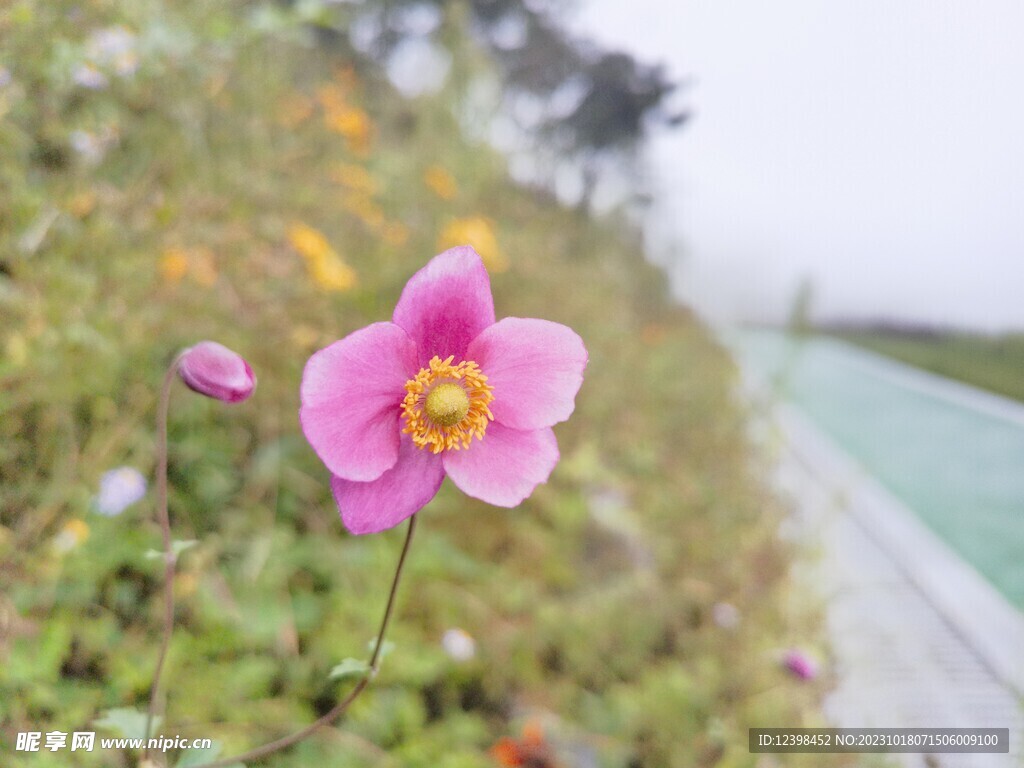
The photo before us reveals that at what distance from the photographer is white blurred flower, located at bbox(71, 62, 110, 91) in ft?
3.60

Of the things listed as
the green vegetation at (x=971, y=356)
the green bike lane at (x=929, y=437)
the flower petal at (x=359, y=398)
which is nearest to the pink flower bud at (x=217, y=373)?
the flower petal at (x=359, y=398)

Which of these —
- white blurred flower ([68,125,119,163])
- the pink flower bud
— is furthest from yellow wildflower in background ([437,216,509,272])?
the pink flower bud

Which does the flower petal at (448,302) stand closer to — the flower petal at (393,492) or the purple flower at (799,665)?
Result: the flower petal at (393,492)

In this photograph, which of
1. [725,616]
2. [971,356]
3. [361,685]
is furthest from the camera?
[971,356]

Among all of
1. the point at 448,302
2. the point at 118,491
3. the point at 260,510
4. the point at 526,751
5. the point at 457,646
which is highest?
the point at 448,302

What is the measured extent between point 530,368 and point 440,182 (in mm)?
1636

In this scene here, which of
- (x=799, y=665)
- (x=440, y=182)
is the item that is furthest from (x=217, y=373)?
(x=440, y=182)

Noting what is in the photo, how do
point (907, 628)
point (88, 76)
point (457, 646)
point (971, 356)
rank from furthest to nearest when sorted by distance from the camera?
1. point (971, 356)
2. point (907, 628)
3. point (457, 646)
4. point (88, 76)

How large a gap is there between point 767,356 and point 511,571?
240 cm

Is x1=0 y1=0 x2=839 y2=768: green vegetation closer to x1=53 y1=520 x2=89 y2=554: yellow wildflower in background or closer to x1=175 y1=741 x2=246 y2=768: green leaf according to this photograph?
x1=53 y1=520 x2=89 y2=554: yellow wildflower in background

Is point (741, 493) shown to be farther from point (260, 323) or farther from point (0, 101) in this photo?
point (0, 101)

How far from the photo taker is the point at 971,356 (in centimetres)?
222

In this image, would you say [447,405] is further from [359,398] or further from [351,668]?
[351,668]

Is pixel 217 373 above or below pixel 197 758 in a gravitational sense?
above
